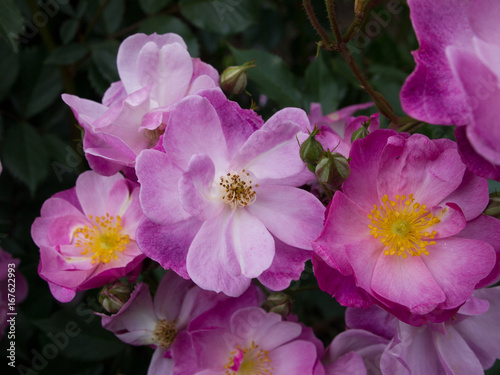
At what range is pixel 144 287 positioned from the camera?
1.02 m

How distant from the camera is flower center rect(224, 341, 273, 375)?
1.00 m

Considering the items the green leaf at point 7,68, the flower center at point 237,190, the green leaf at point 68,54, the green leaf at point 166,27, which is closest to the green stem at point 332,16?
the flower center at point 237,190

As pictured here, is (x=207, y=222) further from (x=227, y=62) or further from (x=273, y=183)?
(x=227, y=62)

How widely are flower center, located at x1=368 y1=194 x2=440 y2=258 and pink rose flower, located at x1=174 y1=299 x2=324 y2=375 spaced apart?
0.25 meters

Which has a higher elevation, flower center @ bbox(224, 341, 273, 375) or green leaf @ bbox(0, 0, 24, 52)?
green leaf @ bbox(0, 0, 24, 52)

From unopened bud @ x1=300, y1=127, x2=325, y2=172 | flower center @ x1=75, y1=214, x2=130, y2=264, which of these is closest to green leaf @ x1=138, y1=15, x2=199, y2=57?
flower center @ x1=75, y1=214, x2=130, y2=264

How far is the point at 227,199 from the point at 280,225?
0.33 ft

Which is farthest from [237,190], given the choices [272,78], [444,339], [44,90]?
[44,90]

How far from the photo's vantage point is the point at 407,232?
87 cm

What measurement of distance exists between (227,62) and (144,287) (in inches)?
22.3

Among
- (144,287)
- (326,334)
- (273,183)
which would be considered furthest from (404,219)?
(326,334)

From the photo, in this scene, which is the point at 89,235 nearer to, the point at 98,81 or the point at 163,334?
the point at 163,334

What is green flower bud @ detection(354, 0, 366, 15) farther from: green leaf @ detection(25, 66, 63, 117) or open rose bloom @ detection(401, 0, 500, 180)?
green leaf @ detection(25, 66, 63, 117)

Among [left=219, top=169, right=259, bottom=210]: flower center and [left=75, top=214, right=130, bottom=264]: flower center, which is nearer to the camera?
[left=219, top=169, right=259, bottom=210]: flower center
